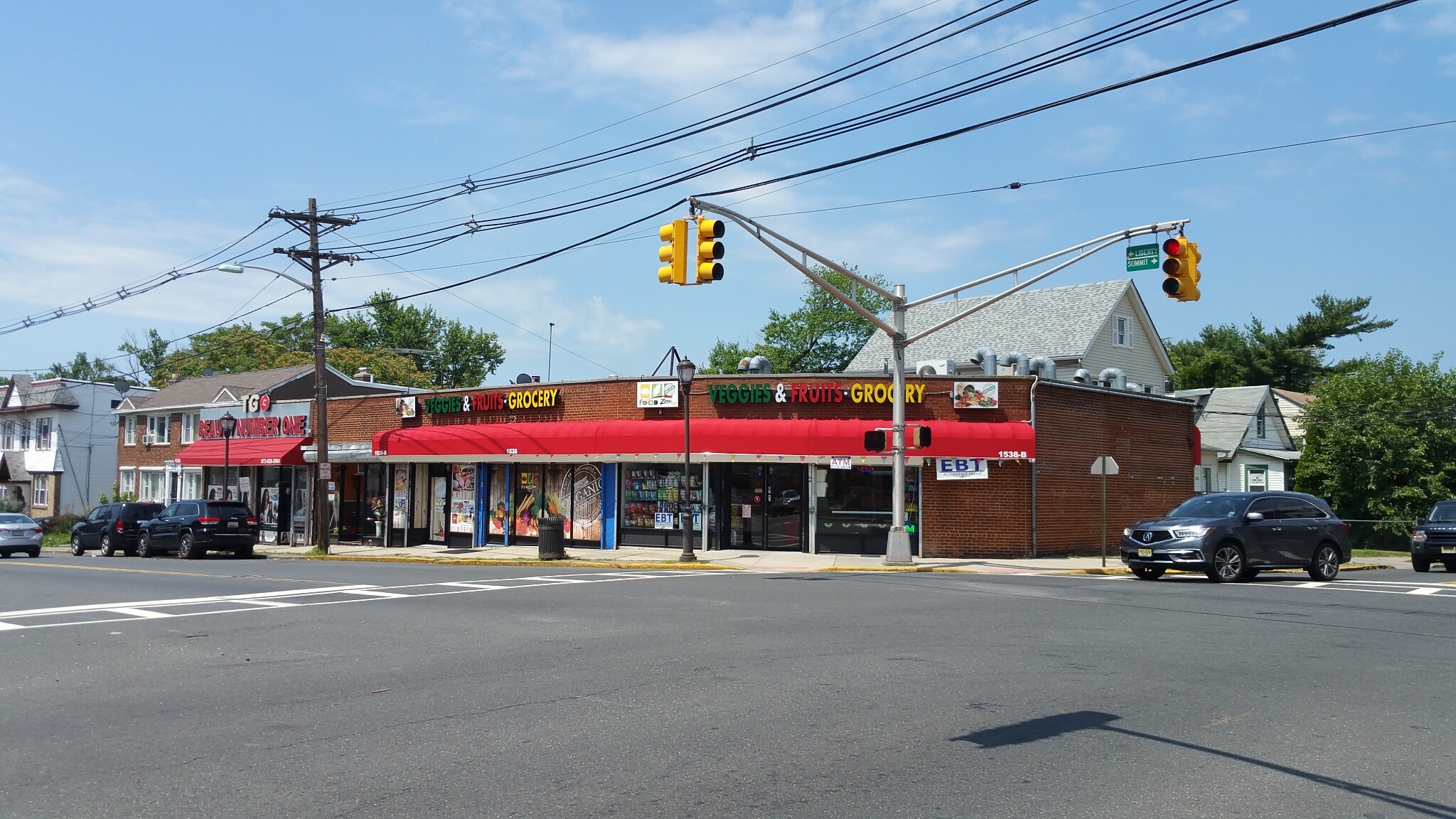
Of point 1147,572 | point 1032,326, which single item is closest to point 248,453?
point 1032,326

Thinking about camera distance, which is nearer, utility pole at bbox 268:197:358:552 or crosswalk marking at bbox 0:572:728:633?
crosswalk marking at bbox 0:572:728:633

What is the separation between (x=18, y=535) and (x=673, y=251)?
28.2 m

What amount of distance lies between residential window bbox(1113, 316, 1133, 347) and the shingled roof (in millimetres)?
917

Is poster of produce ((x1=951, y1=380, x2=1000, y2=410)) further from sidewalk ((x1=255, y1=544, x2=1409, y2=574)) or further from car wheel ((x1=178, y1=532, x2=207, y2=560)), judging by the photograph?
car wheel ((x1=178, y1=532, x2=207, y2=560))

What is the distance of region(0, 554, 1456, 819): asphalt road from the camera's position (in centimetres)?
602

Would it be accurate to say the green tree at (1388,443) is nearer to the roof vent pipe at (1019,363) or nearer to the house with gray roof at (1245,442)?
the house with gray roof at (1245,442)

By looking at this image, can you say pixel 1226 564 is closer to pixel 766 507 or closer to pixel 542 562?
pixel 766 507

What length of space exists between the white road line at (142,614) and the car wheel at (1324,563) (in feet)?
62.4

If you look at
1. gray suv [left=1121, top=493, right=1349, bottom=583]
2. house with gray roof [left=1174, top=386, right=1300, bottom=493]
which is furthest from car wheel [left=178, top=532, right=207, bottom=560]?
house with gray roof [left=1174, top=386, right=1300, bottom=493]

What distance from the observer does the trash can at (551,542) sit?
90.3 ft

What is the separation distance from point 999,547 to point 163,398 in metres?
41.8

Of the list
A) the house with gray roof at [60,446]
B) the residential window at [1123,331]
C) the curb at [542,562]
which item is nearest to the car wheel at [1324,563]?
the curb at [542,562]

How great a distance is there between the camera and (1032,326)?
43.7 m

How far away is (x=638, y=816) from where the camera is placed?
5594 millimetres
